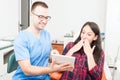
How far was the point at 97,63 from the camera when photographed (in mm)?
2029

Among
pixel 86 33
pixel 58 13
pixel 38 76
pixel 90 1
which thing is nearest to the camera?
pixel 38 76

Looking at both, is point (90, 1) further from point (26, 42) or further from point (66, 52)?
point (26, 42)

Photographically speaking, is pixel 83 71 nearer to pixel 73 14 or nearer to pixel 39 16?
pixel 39 16

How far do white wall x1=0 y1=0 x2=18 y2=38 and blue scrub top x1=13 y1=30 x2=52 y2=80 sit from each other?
5.47 feet

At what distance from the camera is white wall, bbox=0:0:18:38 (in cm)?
331

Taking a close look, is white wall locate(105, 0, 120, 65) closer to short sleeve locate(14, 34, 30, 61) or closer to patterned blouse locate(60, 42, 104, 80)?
patterned blouse locate(60, 42, 104, 80)

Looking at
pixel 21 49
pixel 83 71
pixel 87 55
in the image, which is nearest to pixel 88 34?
pixel 87 55

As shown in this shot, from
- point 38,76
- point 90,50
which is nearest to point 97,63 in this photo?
point 90,50

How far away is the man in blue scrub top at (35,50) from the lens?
162 cm

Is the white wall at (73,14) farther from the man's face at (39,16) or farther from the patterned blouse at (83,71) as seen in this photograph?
the man's face at (39,16)

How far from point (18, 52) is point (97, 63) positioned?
77cm

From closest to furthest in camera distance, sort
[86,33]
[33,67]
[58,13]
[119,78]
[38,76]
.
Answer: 1. [33,67]
2. [38,76]
3. [86,33]
4. [119,78]
5. [58,13]

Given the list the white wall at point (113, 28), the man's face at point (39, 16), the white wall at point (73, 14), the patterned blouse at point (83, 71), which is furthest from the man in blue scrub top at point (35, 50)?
the white wall at point (73, 14)

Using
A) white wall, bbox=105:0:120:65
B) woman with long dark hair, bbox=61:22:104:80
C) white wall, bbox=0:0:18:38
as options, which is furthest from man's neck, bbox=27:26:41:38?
white wall, bbox=105:0:120:65
